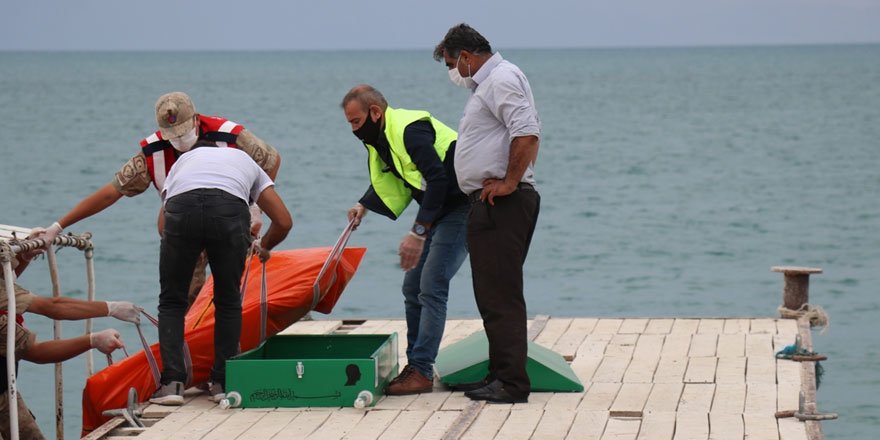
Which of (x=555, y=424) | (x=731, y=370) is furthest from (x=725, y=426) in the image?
(x=731, y=370)

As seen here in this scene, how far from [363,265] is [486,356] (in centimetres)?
1381

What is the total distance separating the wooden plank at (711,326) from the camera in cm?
838

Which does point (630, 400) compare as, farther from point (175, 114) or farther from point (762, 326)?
point (175, 114)

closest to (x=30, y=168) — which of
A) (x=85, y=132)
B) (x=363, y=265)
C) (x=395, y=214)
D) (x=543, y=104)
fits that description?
(x=85, y=132)

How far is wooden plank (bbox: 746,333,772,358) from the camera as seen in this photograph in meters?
7.64

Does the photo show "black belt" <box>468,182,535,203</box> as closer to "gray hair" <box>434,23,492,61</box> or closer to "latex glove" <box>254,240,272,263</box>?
"gray hair" <box>434,23,492,61</box>

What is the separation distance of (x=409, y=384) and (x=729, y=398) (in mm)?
1436

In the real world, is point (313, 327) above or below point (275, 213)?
below

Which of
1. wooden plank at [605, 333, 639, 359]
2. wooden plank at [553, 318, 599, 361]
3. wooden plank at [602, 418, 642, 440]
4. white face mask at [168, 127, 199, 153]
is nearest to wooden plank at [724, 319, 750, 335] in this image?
wooden plank at [605, 333, 639, 359]

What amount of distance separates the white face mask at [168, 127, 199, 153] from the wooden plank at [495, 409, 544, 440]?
6.26 ft

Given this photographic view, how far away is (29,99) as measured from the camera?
8000cm

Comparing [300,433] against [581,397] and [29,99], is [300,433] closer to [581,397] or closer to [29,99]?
[581,397]

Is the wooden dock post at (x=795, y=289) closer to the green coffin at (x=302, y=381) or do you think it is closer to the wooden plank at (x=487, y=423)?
the wooden plank at (x=487, y=423)

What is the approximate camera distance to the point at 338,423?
6246 mm
